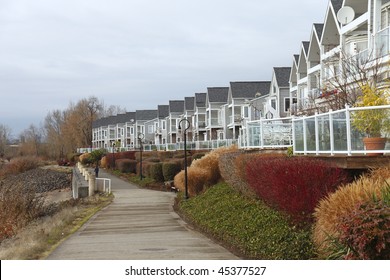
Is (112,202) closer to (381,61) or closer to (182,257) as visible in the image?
(381,61)

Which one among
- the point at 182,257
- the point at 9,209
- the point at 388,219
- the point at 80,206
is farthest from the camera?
the point at 80,206

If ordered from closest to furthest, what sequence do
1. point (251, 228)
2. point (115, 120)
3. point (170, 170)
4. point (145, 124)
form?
1. point (251, 228)
2. point (170, 170)
3. point (145, 124)
4. point (115, 120)

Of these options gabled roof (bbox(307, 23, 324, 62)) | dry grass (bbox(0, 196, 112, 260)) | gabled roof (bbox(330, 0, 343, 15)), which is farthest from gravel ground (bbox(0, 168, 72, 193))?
gabled roof (bbox(330, 0, 343, 15))

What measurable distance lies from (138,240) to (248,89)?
54.4m

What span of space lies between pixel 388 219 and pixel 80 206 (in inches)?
765

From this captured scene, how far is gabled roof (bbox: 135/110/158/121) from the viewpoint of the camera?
111544mm

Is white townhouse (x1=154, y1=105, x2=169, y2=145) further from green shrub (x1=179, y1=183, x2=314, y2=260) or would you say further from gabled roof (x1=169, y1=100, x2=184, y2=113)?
green shrub (x1=179, y1=183, x2=314, y2=260)

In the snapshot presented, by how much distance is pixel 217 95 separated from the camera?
239ft

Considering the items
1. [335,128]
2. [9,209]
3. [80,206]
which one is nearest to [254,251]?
[335,128]

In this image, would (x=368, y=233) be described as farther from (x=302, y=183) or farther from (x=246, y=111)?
(x=246, y=111)

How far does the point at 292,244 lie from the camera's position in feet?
32.3

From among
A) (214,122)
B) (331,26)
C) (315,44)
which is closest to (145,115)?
(214,122)

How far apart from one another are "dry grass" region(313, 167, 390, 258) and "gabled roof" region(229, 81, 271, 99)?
56.2 m

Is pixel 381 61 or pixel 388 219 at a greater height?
pixel 381 61
